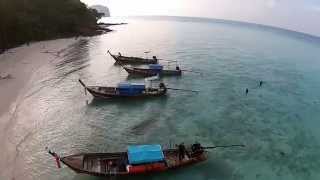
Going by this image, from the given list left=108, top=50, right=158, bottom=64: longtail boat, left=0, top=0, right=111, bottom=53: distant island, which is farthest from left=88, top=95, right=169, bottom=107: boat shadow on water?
left=0, top=0, right=111, bottom=53: distant island

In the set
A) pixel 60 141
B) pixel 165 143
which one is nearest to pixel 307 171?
pixel 165 143

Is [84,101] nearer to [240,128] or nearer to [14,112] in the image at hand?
[14,112]

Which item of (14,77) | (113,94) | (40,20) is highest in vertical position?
(40,20)

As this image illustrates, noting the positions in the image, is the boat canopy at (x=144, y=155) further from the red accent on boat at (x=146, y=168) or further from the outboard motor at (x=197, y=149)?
the outboard motor at (x=197, y=149)

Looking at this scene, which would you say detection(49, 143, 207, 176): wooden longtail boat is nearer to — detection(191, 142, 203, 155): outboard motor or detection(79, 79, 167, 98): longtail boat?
detection(191, 142, 203, 155): outboard motor

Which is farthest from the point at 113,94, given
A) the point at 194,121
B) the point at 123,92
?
the point at 194,121

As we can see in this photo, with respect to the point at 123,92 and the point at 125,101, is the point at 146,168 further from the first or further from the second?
the point at 123,92

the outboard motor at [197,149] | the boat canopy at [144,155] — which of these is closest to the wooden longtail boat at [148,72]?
the outboard motor at [197,149]
